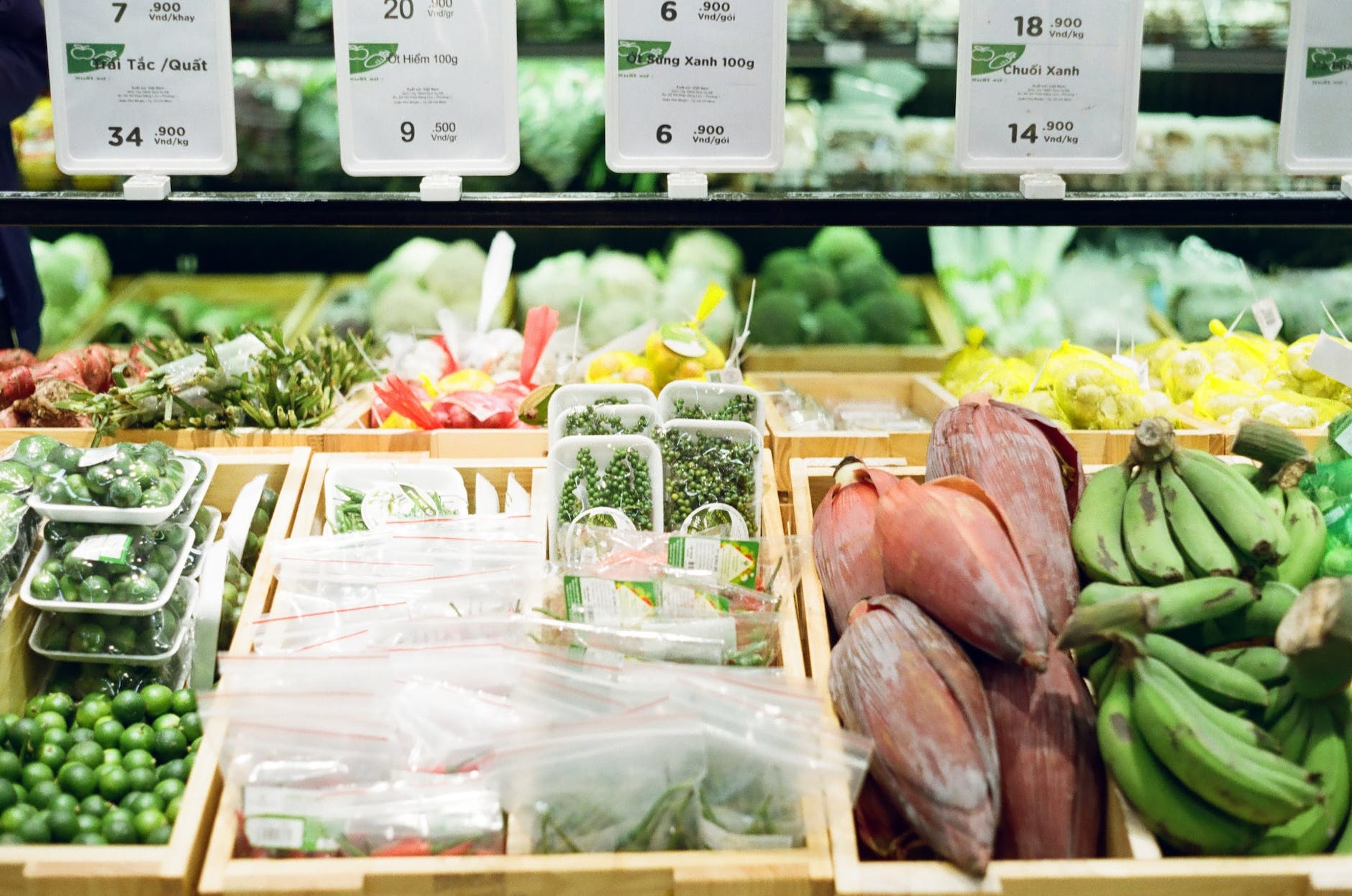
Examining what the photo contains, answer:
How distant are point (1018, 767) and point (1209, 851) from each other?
21 centimetres

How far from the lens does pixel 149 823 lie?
4.09 feet

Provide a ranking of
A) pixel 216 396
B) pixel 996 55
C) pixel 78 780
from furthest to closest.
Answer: pixel 216 396
pixel 996 55
pixel 78 780

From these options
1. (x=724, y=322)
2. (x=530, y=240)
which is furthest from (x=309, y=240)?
(x=724, y=322)

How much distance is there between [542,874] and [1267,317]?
6.73 feet

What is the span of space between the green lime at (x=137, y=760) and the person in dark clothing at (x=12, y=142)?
1.61 meters

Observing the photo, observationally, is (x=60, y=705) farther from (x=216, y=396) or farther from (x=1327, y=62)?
(x=1327, y=62)

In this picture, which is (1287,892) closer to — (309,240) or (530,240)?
(530,240)

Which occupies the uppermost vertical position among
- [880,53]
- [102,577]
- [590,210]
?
[880,53]

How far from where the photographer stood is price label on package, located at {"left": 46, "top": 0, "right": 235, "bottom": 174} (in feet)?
4.96

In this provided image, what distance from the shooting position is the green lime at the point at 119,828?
4.03ft

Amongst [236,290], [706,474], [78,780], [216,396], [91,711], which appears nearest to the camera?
[78,780]

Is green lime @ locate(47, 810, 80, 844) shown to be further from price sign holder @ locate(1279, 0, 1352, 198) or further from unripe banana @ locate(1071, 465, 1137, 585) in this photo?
price sign holder @ locate(1279, 0, 1352, 198)

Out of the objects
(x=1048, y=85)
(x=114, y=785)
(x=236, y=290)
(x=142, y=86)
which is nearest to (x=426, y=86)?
(x=142, y=86)

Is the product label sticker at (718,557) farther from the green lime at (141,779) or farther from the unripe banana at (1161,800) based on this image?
the green lime at (141,779)
